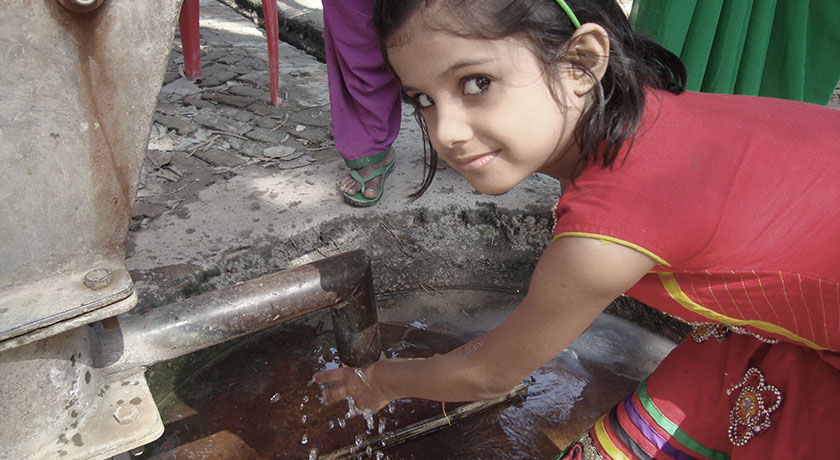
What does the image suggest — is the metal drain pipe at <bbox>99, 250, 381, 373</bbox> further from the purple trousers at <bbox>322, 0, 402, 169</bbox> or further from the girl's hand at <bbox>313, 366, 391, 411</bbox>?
the purple trousers at <bbox>322, 0, 402, 169</bbox>

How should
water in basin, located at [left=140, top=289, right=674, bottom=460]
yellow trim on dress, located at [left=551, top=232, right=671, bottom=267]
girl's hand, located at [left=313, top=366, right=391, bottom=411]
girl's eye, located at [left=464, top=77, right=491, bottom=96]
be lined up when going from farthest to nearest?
water in basin, located at [left=140, top=289, right=674, bottom=460] < girl's hand, located at [left=313, top=366, right=391, bottom=411] < girl's eye, located at [left=464, top=77, right=491, bottom=96] < yellow trim on dress, located at [left=551, top=232, right=671, bottom=267]

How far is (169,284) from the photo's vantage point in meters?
1.80

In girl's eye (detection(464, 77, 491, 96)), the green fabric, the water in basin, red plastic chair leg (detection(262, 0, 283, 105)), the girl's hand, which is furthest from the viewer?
red plastic chair leg (detection(262, 0, 283, 105))

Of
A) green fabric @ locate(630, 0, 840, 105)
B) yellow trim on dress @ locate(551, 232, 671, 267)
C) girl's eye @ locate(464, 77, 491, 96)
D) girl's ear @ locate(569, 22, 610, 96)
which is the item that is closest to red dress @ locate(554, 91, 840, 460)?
yellow trim on dress @ locate(551, 232, 671, 267)

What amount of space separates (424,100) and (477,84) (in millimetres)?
161

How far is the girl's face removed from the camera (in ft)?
3.34

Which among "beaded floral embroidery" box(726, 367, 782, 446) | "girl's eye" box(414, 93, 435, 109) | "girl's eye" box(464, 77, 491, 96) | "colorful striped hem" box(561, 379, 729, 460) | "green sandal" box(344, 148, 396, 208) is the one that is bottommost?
"green sandal" box(344, 148, 396, 208)

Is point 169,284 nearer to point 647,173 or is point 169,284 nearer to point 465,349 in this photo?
point 465,349

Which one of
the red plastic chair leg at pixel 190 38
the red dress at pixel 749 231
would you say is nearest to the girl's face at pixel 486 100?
the red dress at pixel 749 231

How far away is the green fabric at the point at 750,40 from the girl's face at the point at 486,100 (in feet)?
3.43

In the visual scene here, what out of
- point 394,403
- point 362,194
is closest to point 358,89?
point 362,194

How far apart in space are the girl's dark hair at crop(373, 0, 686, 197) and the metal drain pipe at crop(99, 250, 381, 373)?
20.7 inches

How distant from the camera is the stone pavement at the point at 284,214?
195 cm

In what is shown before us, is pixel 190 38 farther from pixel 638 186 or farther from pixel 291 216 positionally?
pixel 638 186
